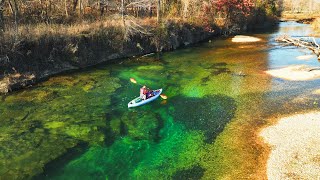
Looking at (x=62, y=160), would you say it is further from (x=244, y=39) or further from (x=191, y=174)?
(x=244, y=39)

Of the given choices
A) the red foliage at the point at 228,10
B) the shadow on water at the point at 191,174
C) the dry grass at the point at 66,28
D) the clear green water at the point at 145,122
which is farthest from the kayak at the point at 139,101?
the red foliage at the point at 228,10

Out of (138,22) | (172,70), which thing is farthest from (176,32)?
(172,70)

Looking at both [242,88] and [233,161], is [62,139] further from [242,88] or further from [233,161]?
[242,88]

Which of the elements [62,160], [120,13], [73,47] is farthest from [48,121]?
[120,13]

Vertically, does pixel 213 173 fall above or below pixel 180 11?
below

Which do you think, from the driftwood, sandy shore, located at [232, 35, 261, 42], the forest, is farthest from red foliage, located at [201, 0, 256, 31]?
the driftwood

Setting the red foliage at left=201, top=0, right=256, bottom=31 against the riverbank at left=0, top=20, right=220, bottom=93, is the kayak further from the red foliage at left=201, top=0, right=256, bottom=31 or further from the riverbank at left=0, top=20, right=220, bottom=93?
the red foliage at left=201, top=0, right=256, bottom=31
